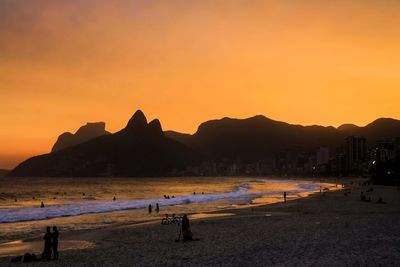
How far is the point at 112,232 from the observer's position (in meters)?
35.8

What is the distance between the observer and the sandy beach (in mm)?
20500

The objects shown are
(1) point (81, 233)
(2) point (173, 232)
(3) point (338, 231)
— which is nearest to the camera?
(3) point (338, 231)

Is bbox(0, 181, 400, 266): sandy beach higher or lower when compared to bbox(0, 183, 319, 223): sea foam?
higher

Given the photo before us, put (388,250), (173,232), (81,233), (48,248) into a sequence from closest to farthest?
1. (388,250)
2. (48,248)
3. (173,232)
4. (81,233)

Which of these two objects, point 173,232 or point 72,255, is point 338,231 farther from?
point 72,255

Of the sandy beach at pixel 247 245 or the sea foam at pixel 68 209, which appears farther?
the sea foam at pixel 68 209

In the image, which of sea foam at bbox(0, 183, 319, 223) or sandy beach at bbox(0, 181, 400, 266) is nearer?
sandy beach at bbox(0, 181, 400, 266)

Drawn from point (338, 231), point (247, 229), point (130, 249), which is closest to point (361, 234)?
point (338, 231)

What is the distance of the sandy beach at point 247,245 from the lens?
2050 centimetres

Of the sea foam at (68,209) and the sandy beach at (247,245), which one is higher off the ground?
the sandy beach at (247,245)

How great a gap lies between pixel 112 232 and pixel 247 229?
11.1 meters

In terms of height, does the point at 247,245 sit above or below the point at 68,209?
above

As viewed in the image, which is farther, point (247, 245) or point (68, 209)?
point (68, 209)

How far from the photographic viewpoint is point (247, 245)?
25750mm
